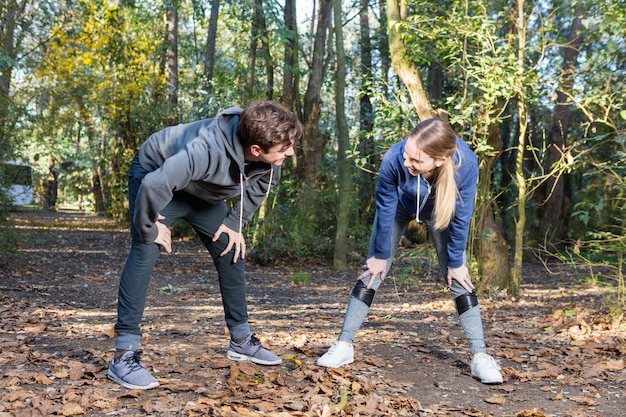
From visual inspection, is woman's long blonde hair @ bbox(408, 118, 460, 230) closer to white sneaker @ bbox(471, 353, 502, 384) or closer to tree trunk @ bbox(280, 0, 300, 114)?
white sneaker @ bbox(471, 353, 502, 384)

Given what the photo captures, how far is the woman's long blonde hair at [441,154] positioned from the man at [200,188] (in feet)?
2.52

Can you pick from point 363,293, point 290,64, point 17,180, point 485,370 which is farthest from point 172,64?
point 485,370

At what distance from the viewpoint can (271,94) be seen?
13867mm

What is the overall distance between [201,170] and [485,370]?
87.5 inches

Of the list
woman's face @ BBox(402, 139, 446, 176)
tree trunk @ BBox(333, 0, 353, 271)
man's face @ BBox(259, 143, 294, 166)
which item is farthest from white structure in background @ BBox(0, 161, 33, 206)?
woman's face @ BBox(402, 139, 446, 176)

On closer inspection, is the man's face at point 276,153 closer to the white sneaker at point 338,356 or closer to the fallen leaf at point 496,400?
the white sneaker at point 338,356

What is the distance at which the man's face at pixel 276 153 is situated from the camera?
3.46 metres

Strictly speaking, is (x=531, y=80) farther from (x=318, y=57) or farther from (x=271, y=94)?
(x=271, y=94)

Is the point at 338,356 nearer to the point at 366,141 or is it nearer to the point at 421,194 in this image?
the point at 421,194

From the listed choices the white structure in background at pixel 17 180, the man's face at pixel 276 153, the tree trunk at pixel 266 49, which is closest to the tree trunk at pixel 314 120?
the tree trunk at pixel 266 49

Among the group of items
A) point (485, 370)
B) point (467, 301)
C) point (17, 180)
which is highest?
point (17, 180)

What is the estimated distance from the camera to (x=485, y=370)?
411cm

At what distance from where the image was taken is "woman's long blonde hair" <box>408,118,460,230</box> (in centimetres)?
375

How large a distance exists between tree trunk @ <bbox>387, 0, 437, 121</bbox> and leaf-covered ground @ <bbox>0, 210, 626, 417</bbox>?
78.5 inches
